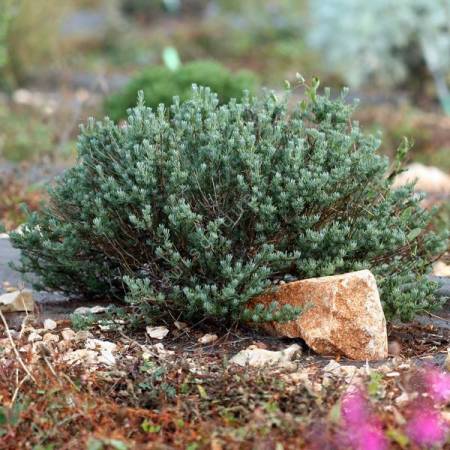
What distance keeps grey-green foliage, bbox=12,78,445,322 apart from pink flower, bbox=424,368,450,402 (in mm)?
638

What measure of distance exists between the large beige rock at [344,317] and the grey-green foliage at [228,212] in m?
0.12

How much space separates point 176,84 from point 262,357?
6.41m

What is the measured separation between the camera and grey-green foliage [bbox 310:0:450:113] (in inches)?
520

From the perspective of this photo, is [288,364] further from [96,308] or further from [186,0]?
[186,0]

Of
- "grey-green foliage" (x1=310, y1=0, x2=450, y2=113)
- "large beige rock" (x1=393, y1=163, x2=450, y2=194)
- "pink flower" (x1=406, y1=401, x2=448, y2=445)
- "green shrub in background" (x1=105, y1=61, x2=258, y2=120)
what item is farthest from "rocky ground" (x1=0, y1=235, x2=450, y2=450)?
"grey-green foliage" (x1=310, y1=0, x2=450, y2=113)

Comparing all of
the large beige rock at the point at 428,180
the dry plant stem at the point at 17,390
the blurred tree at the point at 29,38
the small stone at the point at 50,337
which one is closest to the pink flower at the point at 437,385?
the dry plant stem at the point at 17,390

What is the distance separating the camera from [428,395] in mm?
2975

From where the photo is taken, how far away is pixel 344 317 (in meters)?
3.51

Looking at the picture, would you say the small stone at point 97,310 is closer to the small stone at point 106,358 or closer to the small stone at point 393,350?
the small stone at point 106,358

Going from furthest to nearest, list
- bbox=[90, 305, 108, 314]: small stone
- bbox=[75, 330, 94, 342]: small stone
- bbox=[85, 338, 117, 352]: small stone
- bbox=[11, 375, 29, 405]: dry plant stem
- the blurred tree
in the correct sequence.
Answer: the blurred tree < bbox=[90, 305, 108, 314]: small stone < bbox=[75, 330, 94, 342]: small stone < bbox=[85, 338, 117, 352]: small stone < bbox=[11, 375, 29, 405]: dry plant stem

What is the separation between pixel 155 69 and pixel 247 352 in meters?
6.84

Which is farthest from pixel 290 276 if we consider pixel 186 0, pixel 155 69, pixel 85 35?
pixel 186 0

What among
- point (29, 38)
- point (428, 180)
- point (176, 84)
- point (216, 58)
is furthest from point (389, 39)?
point (216, 58)

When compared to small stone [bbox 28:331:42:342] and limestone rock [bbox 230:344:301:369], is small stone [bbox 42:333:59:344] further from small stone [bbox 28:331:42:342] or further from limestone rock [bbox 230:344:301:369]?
limestone rock [bbox 230:344:301:369]
